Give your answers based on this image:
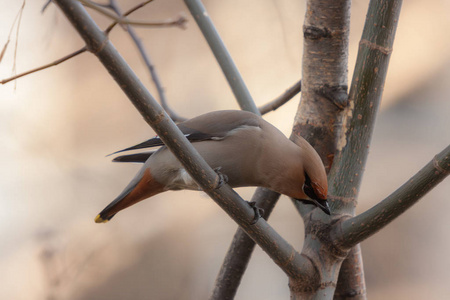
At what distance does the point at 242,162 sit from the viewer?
244cm

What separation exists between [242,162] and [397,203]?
2.28ft

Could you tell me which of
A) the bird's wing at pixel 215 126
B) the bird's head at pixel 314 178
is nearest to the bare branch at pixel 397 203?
the bird's head at pixel 314 178

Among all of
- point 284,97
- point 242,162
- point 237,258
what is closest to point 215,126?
point 242,162

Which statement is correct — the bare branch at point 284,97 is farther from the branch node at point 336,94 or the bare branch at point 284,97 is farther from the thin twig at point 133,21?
the thin twig at point 133,21

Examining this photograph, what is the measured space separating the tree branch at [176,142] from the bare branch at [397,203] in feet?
0.62

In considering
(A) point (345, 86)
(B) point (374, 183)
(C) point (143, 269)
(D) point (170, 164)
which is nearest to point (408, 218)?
(B) point (374, 183)

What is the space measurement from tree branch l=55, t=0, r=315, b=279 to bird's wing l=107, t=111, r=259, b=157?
2.05 feet

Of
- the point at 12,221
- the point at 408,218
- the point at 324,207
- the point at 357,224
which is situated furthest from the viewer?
the point at 408,218

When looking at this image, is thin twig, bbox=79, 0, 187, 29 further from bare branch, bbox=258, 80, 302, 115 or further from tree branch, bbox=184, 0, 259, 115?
bare branch, bbox=258, 80, 302, 115

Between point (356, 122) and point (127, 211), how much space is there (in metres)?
2.73

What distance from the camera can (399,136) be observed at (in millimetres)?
5027

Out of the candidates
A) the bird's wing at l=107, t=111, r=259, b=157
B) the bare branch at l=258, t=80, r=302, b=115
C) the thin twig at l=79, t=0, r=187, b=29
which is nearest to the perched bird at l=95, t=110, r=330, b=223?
the bird's wing at l=107, t=111, r=259, b=157

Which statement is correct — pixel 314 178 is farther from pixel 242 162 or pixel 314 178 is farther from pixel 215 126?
pixel 215 126

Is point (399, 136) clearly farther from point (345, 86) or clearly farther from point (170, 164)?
point (170, 164)
